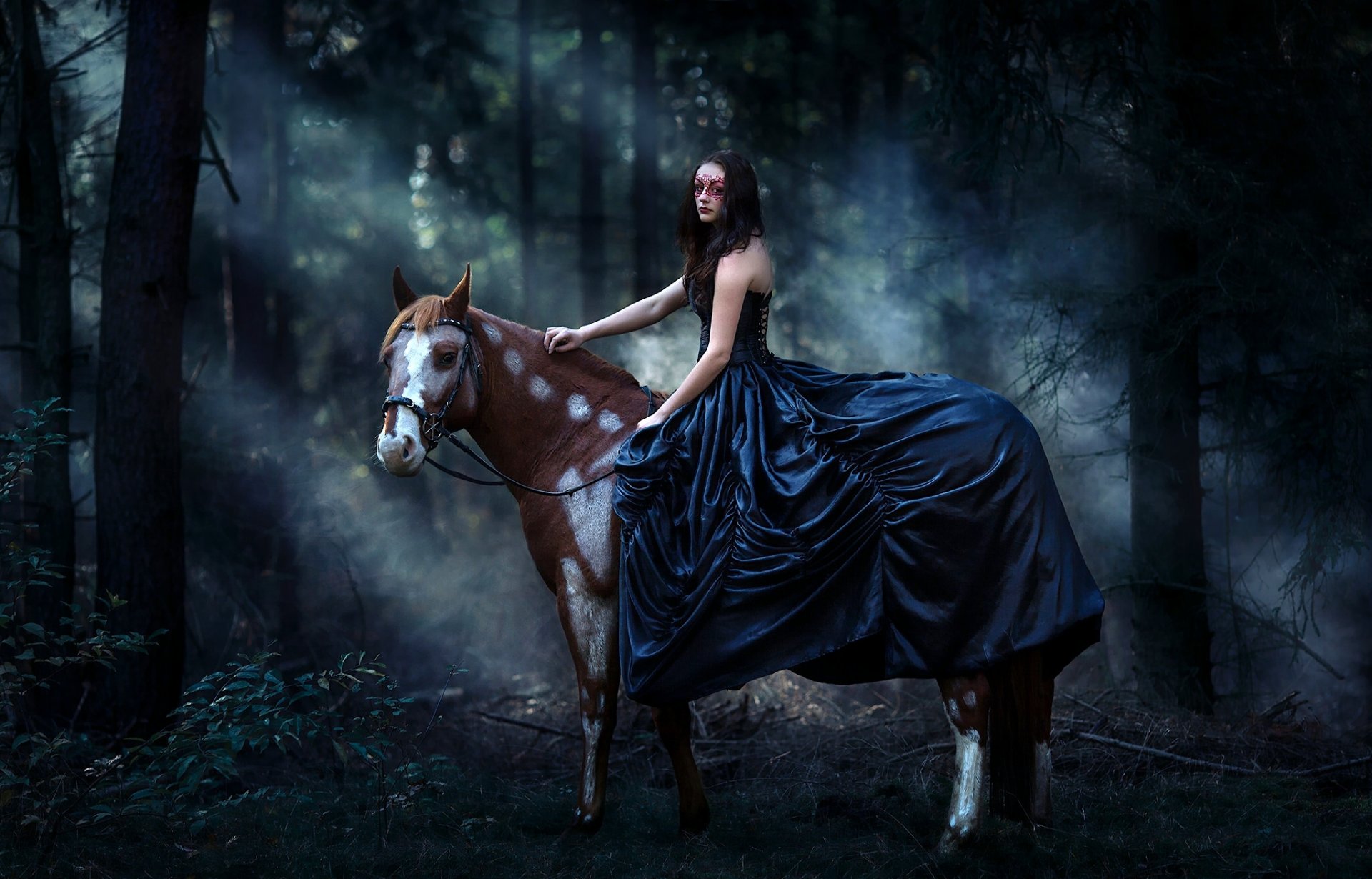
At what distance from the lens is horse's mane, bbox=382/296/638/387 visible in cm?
441

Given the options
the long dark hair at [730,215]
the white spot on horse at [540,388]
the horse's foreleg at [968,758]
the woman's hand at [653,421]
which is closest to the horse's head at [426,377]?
the white spot on horse at [540,388]

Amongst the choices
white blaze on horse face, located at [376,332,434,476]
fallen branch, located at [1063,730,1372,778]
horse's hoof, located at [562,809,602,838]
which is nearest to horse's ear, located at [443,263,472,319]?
white blaze on horse face, located at [376,332,434,476]

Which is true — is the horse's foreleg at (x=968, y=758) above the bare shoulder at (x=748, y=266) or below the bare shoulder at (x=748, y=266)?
below

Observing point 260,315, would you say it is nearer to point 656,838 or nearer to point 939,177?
point 939,177

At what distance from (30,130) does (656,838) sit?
6006mm

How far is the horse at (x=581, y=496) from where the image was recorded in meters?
3.99

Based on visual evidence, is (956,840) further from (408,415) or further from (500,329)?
(500,329)

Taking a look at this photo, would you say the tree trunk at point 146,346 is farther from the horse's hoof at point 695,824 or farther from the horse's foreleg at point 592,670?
the horse's hoof at point 695,824

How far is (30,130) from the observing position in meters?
6.75

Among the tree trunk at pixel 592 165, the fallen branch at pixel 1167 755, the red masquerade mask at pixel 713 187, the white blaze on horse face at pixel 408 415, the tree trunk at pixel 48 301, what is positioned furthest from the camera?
the tree trunk at pixel 592 165

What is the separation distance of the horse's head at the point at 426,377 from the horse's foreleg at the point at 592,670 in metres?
0.81

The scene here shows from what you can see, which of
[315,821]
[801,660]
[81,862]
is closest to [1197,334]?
[801,660]

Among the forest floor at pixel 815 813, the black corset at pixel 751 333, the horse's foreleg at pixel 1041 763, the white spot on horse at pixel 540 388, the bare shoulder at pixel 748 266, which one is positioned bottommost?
the forest floor at pixel 815 813

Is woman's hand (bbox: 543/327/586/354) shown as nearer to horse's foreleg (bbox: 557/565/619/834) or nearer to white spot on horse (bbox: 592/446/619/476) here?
white spot on horse (bbox: 592/446/619/476)
